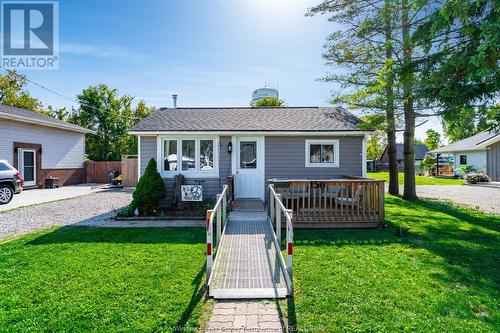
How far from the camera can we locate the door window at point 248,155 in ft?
35.3

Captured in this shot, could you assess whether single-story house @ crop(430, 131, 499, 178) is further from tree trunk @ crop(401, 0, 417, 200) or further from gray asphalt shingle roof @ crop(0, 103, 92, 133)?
gray asphalt shingle roof @ crop(0, 103, 92, 133)

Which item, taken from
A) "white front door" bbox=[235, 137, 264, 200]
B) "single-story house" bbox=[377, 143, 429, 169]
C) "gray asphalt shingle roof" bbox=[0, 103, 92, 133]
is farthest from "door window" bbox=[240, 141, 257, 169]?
"single-story house" bbox=[377, 143, 429, 169]

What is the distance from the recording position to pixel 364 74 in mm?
13305

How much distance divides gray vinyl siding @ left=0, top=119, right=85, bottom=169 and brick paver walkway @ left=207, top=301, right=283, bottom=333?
54.6ft

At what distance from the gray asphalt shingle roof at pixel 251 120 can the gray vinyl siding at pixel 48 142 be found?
8868mm

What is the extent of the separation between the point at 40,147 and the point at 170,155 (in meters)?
11.7

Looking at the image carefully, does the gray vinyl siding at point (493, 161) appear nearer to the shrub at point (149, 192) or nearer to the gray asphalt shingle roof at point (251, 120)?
the gray asphalt shingle roof at point (251, 120)

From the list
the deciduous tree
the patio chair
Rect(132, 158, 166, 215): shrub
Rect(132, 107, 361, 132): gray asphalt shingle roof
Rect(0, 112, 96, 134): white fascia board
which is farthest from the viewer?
the deciduous tree

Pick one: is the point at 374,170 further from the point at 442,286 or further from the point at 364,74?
the point at 442,286

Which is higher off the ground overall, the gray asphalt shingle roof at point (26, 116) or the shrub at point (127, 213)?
the gray asphalt shingle roof at point (26, 116)

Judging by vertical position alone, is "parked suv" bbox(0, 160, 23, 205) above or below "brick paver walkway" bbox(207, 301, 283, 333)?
above

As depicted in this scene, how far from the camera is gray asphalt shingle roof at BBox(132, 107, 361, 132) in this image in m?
10.6

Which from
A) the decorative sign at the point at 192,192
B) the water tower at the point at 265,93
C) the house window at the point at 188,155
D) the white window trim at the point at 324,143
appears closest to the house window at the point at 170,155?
the house window at the point at 188,155

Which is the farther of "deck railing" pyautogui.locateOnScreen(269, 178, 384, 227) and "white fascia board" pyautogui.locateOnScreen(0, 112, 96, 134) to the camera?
"white fascia board" pyautogui.locateOnScreen(0, 112, 96, 134)
